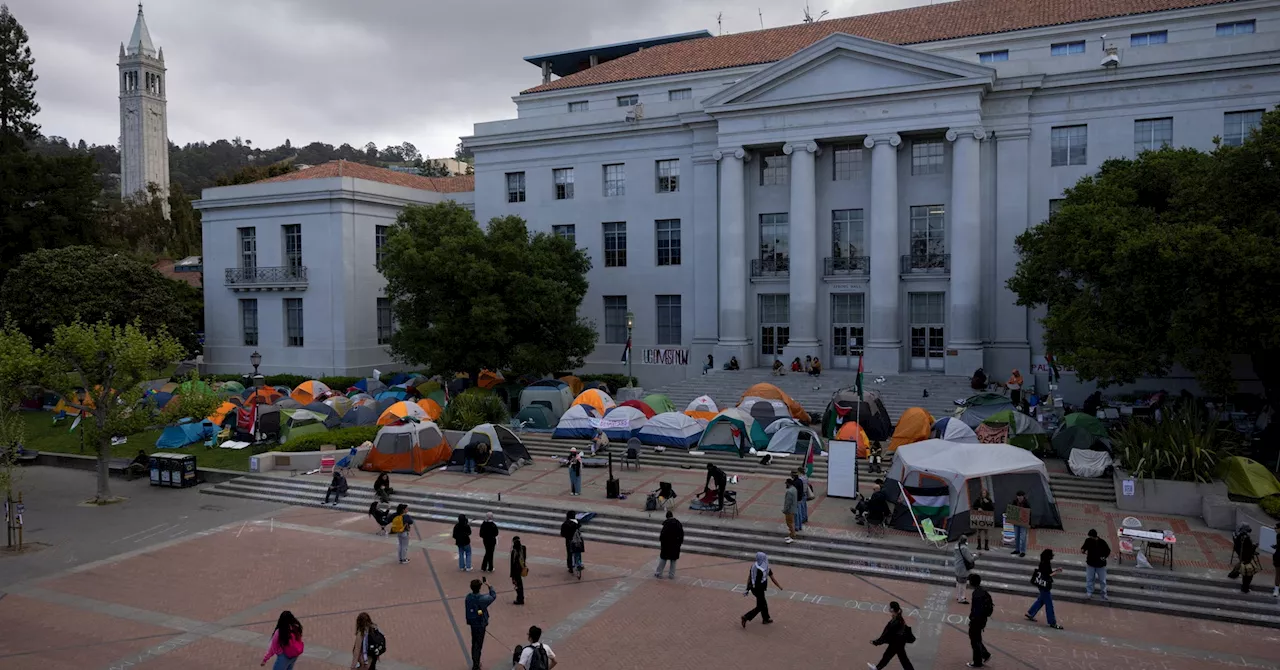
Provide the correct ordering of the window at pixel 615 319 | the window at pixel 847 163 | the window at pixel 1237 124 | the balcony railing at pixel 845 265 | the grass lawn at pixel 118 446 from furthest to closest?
the window at pixel 615 319, the window at pixel 847 163, the balcony railing at pixel 845 265, the window at pixel 1237 124, the grass lawn at pixel 118 446

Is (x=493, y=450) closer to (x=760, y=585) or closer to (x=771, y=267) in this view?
(x=760, y=585)

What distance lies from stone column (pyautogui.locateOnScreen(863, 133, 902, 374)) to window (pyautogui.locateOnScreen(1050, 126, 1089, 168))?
628 cm

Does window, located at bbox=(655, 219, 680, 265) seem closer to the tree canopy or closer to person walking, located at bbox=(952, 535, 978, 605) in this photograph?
the tree canopy

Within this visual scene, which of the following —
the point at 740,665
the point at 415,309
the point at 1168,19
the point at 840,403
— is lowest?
the point at 740,665

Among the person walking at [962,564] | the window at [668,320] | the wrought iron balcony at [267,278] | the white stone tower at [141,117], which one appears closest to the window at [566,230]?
the window at [668,320]

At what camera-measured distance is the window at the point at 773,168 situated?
40156 mm

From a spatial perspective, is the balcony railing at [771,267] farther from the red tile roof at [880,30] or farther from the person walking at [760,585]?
the person walking at [760,585]

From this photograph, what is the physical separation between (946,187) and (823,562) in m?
24.0

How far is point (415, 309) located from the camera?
120ft

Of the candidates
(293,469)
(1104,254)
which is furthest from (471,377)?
(1104,254)

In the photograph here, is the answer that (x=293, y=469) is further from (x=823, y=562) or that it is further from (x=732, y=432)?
(x=823, y=562)

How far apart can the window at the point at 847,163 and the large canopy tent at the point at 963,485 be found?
21557 mm

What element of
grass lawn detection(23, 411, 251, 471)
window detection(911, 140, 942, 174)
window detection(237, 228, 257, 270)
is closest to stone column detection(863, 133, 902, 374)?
window detection(911, 140, 942, 174)

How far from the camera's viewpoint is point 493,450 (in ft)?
86.7
